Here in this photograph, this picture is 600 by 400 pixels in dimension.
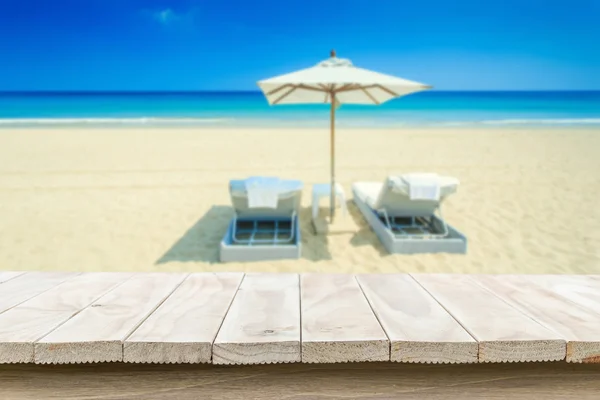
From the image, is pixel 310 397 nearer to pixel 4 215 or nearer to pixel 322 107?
pixel 4 215

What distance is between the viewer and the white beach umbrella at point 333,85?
421 centimetres

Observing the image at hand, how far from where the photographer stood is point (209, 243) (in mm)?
4609

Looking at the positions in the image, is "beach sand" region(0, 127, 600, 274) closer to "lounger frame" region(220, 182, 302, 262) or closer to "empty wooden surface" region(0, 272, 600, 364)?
"lounger frame" region(220, 182, 302, 262)

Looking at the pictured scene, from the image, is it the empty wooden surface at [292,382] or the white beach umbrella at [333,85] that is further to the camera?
the white beach umbrella at [333,85]

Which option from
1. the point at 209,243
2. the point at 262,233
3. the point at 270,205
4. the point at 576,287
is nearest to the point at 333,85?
the point at 270,205

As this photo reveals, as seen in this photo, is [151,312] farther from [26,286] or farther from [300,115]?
[300,115]

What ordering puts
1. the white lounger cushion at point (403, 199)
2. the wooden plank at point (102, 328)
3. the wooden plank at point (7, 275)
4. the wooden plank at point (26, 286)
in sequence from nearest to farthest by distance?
the wooden plank at point (102, 328)
the wooden plank at point (26, 286)
the wooden plank at point (7, 275)
the white lounger cushion at point (403, 199)

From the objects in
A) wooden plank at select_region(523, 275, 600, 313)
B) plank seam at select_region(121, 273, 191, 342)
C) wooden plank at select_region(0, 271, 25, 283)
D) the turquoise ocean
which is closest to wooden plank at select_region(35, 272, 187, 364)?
plank seam at select_region(121, 273, 191, 342)

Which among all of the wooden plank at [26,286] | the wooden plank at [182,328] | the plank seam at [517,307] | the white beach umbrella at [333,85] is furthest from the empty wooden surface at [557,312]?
the white beach umbrella at [333,85]

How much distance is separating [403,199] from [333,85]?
5.82 ft

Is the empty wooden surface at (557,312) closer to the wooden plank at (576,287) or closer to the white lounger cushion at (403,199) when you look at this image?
the wooden plank at (576,287)

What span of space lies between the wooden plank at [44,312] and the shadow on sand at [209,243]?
9.28 feet

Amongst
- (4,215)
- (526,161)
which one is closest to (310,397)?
(4,215)

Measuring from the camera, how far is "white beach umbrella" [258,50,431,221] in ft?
13.8
